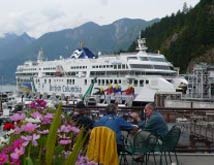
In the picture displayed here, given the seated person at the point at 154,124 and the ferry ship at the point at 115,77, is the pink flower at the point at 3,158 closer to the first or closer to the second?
the seated person at the point at 154,124

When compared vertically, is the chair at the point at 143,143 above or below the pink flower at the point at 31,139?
below

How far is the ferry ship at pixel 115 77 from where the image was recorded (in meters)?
58.0

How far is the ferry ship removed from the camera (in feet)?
190

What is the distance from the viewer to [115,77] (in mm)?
62719

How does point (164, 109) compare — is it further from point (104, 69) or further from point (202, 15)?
point (202, 15)

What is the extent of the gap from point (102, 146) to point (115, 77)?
56857 mm

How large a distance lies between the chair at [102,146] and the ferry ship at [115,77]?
47709 mm

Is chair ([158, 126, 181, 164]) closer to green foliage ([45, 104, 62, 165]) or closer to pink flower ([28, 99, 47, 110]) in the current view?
pink flower ([28, 99, 47, 110])

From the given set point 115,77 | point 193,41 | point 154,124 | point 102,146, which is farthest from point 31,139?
point 193,41

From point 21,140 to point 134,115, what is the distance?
5750 mm

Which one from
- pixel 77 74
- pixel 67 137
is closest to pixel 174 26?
pixel 77 74

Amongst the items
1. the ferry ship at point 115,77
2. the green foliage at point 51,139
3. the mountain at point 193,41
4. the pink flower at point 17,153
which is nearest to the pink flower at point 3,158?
the pink flower at point 17,153

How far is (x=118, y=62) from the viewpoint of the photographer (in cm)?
6250

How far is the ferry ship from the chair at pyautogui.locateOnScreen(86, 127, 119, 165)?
4771cm
